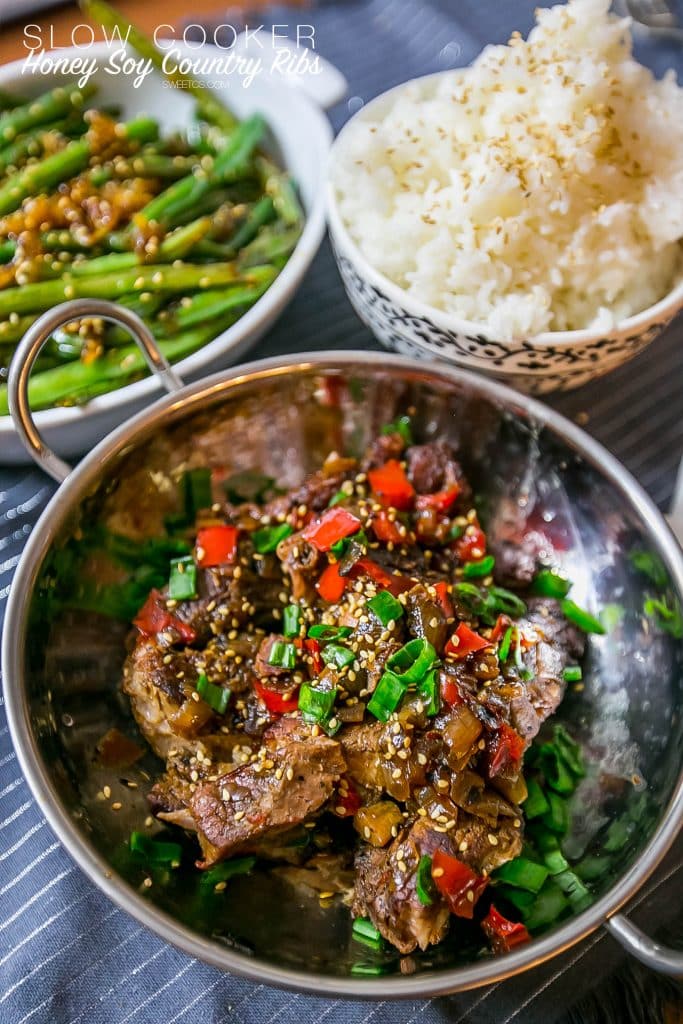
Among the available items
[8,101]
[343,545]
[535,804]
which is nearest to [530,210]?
[343,545]

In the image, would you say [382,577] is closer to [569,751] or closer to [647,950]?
[569,751]

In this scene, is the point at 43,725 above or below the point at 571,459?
above

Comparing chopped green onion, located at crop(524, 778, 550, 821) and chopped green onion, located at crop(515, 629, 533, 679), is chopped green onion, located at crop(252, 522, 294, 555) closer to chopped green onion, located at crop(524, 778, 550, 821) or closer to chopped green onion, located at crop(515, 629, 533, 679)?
chopped green onion, located at crop(515, 629, 533, 679)

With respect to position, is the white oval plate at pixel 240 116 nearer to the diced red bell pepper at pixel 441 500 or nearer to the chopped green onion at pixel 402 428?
the chopped green onion at pixel 402 428

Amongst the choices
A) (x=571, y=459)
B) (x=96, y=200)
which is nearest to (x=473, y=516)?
(x=571, y=459)

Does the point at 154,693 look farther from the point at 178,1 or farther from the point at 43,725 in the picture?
the point at 178,1

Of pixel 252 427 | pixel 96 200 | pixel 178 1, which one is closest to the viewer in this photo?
pixel 252 427

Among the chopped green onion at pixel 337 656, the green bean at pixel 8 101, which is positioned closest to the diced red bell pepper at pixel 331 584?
the chopped green onion at pixel 337 656
